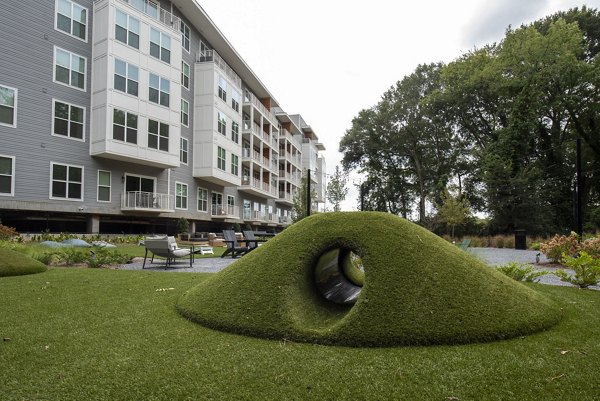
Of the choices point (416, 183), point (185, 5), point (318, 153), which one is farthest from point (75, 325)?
point (318, 153)

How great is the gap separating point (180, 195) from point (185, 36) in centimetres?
1198

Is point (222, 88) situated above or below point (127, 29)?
below

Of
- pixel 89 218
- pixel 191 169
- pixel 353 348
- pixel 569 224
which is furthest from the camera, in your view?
pixel 569 224

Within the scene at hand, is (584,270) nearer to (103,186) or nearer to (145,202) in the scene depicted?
(145,202)

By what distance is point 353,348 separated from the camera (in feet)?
13.1

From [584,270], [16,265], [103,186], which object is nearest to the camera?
[584,270]

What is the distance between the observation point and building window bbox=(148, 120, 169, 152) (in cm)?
2350

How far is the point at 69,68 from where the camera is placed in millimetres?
20641

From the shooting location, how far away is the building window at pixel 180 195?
2722 cm

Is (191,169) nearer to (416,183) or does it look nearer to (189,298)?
(189,298)

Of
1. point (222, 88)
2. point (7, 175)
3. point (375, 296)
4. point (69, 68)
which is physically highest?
point (222, 88)

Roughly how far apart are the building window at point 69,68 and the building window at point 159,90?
3.79m

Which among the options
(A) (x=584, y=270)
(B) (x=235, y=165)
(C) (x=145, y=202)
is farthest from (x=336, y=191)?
(A) (x=584, y=270)

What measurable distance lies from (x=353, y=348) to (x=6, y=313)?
4.95 meters
